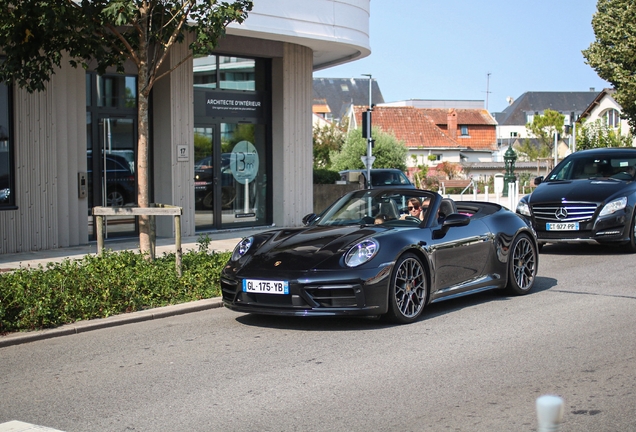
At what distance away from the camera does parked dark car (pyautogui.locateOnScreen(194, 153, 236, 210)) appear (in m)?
17.5

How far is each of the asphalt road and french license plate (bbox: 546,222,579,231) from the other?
460 cm

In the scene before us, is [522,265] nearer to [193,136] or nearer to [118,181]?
[118,181]

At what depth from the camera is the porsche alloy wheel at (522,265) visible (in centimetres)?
959

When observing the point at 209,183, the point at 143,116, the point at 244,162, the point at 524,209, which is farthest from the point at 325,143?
the point at 143,116

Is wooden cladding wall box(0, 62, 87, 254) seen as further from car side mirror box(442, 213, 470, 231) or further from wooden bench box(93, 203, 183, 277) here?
car side mirror box(442, 213, 470, 231)

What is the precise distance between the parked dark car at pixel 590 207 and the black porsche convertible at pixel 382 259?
3.89 meters

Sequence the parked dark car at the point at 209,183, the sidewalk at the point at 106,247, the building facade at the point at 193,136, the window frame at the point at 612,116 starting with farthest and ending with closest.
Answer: the window frame at the point at 612,116 < the parked dark car at the point at 209,183 < the building facade at the point at 193,136 < the sidewalk at the point at 106,247

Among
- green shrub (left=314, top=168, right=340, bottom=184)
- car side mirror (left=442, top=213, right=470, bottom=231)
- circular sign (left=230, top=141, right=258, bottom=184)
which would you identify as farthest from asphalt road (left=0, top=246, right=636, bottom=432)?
green shrub (left=314, top=168, right=340, bottom=184)

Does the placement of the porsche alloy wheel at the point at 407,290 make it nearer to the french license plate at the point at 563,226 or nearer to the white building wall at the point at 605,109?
the french license plate at the point at 563,226

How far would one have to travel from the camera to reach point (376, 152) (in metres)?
52.8

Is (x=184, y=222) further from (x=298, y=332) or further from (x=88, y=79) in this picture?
(x=298, y=332)

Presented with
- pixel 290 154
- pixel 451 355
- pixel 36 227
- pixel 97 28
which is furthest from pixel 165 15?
pixel 290 154

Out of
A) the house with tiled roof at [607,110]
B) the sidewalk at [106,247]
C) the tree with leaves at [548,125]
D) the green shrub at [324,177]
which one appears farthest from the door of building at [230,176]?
the tree with leaves at [548,125]

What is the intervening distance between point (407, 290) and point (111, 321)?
2.92 m
